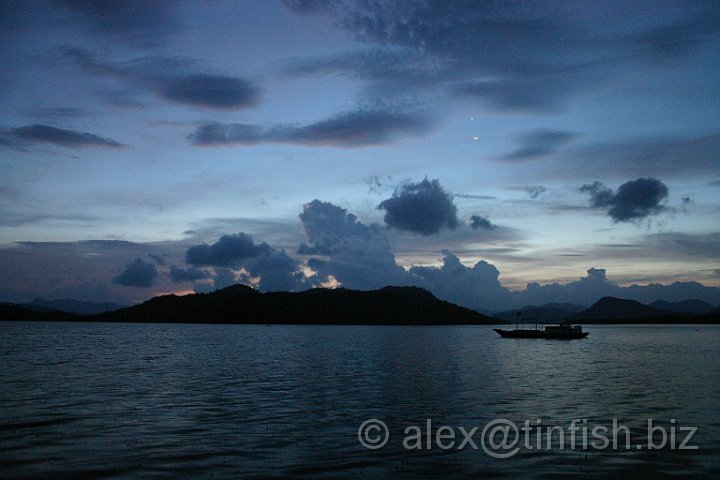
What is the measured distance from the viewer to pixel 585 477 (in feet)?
75.6

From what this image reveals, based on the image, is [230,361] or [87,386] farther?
[230,361]

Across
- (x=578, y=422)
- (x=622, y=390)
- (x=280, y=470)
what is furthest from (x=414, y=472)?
(x=622, y=390)

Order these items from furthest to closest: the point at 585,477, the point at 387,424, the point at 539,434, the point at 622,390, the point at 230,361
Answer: the point at 230,361 < the point at 622,390 < the point at 387,424 < the point at 539,434 < the point at 585,477

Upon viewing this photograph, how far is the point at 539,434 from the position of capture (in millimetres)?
31359

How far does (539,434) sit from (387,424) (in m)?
9.30

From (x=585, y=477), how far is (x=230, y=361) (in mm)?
71154

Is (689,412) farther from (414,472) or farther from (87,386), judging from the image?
(87,386)

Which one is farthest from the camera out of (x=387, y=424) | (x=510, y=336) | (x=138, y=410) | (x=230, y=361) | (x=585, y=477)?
(x=510, y=336)

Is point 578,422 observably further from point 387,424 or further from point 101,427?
point 101,427

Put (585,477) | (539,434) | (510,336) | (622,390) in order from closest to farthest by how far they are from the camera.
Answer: (585,477) < (539,434) < (622,390) < (510,336)

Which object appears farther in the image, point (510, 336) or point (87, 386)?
point (510, 336)

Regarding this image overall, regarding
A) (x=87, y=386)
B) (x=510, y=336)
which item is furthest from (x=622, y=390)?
(x=510, y=336)

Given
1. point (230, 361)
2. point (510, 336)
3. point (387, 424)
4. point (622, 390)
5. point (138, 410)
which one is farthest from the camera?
point (510, 336)

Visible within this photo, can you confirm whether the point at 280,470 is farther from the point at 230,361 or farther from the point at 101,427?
the point at 230,361
